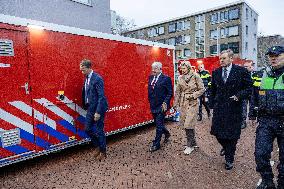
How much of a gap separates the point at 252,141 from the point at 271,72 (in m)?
3.71

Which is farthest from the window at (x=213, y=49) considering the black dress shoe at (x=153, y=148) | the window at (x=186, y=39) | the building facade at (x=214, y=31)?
the black dress shoe at (x=153, y=148)

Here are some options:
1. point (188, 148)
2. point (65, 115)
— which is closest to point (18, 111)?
point (65, 115)

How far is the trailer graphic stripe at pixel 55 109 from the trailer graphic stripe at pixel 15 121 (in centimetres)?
48

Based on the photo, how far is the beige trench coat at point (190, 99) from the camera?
6387 millimetres

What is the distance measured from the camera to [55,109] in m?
5.84

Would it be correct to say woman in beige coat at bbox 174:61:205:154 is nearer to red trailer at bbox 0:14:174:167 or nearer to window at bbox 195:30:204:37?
red trailer at bbox 0:14:174:167

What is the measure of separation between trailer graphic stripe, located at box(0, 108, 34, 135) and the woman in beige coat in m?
3.21

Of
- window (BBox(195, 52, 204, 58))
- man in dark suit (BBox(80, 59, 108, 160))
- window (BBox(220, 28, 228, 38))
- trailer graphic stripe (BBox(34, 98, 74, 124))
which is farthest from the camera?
window (BBox(195, 52, 204, 58))

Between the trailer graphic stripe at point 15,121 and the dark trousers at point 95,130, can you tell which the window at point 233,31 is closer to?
the dark trousers at point 95,130

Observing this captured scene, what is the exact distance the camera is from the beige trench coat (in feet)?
21.0

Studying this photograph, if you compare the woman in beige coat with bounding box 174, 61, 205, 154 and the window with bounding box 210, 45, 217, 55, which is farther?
the window with bounding box 210, 45, 217, 55

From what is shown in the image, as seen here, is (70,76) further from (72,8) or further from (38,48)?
(72,8)

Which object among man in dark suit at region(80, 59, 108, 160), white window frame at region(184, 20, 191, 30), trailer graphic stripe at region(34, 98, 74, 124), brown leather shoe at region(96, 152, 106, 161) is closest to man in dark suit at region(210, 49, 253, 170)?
man in dark suit at region(80, 59, 108, 160)

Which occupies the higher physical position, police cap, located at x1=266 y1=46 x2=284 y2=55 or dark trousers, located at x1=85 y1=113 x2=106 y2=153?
police cap, located at x1=266 y1=46 x2=284 y2=55
